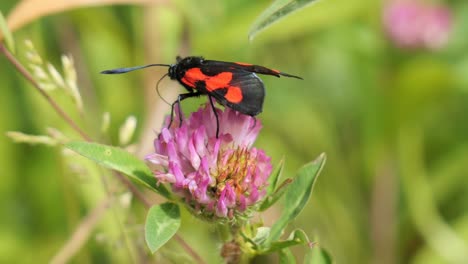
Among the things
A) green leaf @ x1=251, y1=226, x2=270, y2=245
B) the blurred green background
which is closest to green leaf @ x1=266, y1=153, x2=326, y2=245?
green leaf @ x1=251, y1=226, x2=270, y2=245

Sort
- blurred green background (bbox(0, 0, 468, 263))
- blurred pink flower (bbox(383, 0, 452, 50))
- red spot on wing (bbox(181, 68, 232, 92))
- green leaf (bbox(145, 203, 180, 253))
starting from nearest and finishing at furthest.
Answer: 1. green leaf (bbox(145, 203, 180, 253))
2. red spot on wing (bbox(181, 68, 232, 92))
3. blurred green background (bbox(0, 0, 468, 263))
4. blurred pink flower (bbox(383, 0, 452, 50))

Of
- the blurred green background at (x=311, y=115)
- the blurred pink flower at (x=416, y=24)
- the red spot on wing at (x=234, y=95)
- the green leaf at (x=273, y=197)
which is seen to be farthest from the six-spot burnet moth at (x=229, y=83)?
the blurred pink flower at (x=416, y=24)

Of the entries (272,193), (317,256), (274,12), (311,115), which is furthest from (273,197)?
(311,115)

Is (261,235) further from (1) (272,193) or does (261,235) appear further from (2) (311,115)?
(2) (311,115)

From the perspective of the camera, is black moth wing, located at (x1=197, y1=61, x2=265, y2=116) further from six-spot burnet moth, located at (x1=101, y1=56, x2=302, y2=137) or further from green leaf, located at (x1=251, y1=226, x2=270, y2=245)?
green leaf, located at (x1=251, y1=226, x2=270, y2=245)

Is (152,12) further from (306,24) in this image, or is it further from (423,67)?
(423,67)

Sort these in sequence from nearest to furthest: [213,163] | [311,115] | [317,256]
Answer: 1. [317,256]
2. [213,163]
3. [311,115]
